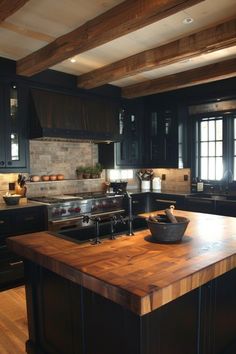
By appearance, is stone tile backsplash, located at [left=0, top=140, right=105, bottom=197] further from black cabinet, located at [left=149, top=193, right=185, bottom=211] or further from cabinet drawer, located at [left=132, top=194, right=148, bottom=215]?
black cabinet, located at [left=149, top=193, right=185, bottom=211]

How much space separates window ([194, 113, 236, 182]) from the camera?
491 centimetres

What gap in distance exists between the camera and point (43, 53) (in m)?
3.40

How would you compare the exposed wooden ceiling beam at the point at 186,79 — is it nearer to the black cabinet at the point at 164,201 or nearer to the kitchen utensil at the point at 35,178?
the black cabinet at the point at 164,201

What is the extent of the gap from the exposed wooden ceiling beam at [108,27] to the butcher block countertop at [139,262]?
162 cm

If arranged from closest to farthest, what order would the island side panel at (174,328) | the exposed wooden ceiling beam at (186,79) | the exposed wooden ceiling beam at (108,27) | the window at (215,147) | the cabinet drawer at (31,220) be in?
the island side panel at (174,328) → the exposed wooden ceiling beam at (108,27) → the cabinet drawer at (31,220) → the exposed wooden ceiling beam at (186,79) → the window at (215,147)

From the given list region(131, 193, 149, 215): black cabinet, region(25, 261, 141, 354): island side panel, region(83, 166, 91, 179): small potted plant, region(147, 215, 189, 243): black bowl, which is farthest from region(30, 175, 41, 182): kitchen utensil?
region(147, 215, 189, 243): black bowl

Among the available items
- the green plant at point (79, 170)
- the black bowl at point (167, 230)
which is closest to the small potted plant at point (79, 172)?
the green plant at point (79, 170)

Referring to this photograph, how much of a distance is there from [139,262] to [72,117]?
3334 millimetres

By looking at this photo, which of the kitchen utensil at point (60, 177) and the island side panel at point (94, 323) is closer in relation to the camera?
the island side panel at point (94, 323)

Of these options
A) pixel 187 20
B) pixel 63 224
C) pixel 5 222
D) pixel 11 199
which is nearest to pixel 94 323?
pixel 5 222

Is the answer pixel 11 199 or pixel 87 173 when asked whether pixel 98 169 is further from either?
pixel 11 199

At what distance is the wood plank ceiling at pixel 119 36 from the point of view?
247 centimetres

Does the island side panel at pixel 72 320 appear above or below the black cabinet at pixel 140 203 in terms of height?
below

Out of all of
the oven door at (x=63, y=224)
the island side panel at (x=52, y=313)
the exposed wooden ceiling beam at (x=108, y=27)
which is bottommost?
the island side panel at (x=52, y=313)
